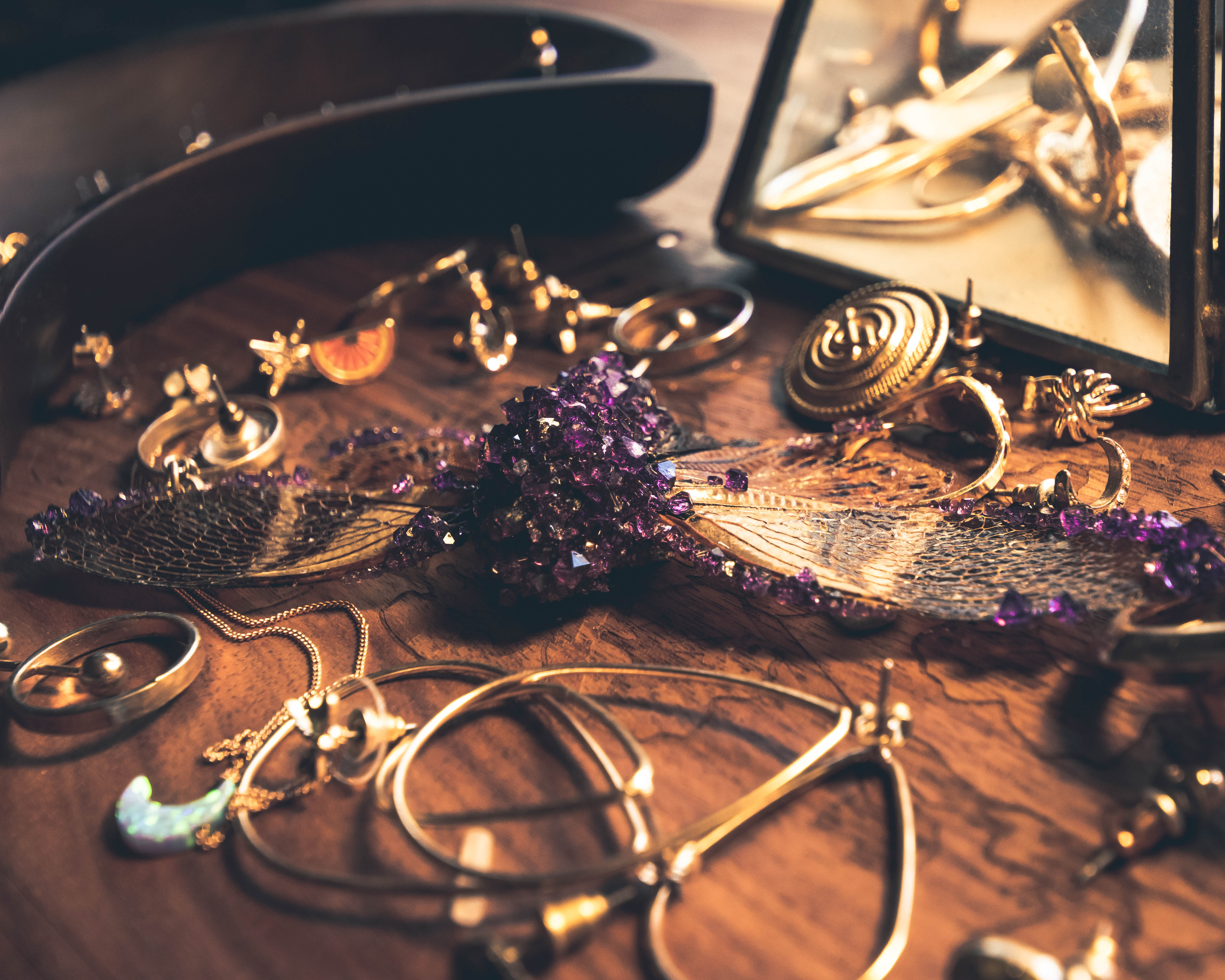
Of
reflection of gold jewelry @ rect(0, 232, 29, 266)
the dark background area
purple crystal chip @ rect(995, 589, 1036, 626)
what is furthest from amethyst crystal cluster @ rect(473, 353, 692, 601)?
the dark background area

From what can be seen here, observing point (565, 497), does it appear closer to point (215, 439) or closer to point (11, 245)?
point (215, 439)

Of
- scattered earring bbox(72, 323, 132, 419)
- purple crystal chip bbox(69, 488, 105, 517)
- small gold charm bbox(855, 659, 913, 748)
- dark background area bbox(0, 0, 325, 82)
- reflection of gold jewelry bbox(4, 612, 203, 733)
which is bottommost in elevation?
small gold charm bbox(855, 659, 913, 748)

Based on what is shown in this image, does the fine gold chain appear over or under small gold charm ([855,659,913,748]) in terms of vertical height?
A: over

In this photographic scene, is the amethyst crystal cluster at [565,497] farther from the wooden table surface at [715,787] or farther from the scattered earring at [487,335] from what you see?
the scattered earring at [487,335]

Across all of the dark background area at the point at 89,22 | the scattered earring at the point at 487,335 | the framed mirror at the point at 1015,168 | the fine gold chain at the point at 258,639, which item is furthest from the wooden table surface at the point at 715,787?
the dark background area at the point at 89,22

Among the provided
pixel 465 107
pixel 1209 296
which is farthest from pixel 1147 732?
pixel 465 107

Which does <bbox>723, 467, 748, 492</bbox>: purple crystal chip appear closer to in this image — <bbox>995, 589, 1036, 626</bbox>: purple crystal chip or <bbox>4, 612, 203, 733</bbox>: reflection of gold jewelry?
<bbox>995, 589, 1036, 626</bbox>: purple crystal chip

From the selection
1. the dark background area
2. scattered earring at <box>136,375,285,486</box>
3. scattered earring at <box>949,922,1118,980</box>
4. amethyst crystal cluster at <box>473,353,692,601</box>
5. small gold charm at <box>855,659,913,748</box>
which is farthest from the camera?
the dark background area
